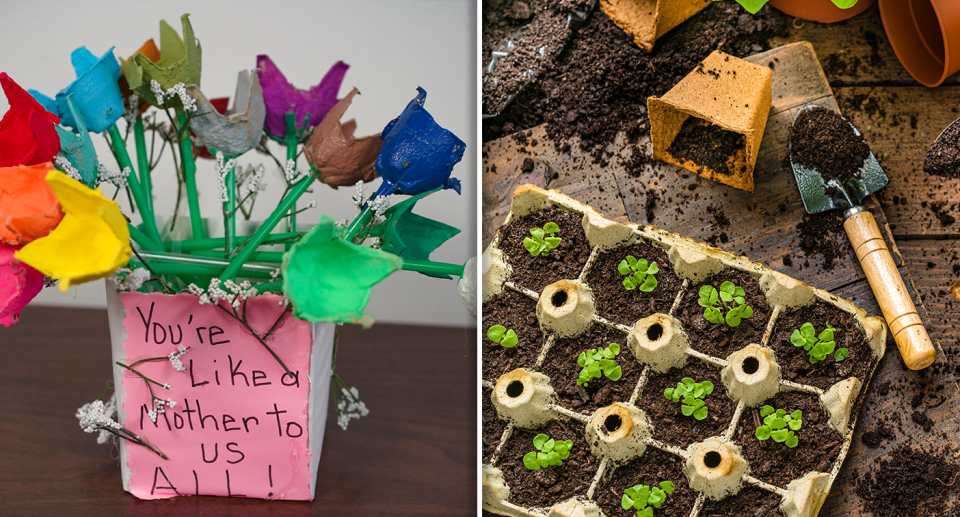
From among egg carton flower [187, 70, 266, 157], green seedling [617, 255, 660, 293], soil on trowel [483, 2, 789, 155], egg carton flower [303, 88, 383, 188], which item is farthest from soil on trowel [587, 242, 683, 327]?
egg carton flower [187, 70, 266, 157]

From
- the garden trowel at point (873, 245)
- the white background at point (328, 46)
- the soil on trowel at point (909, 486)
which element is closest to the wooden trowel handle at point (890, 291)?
the garden trowel at point (873, 245)

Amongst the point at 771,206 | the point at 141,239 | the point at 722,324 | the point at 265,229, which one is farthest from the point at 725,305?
the point at 141,239

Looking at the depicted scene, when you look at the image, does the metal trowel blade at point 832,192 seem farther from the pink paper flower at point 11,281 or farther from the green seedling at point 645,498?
the pink paper flower at point 11,281

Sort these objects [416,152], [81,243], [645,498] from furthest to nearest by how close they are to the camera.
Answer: [645,498], [416,152], [81,243]

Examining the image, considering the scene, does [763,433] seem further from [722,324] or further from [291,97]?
[291,97]

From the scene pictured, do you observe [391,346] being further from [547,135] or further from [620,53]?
[620,53]
